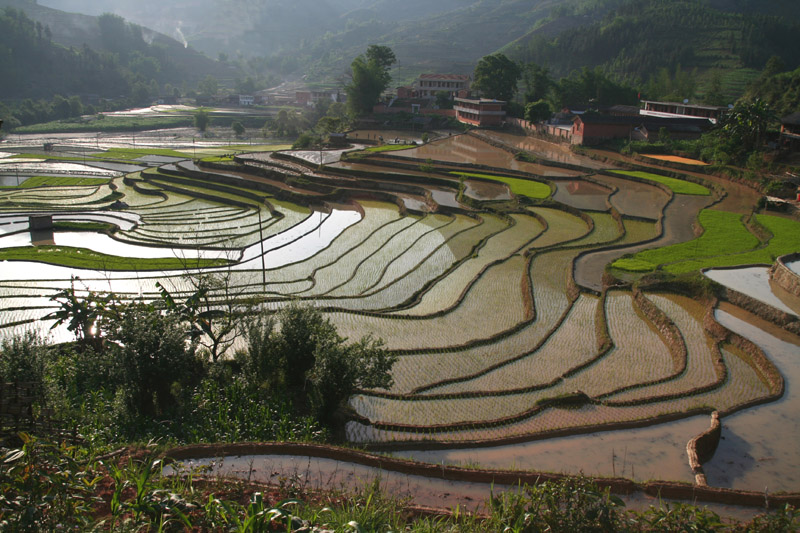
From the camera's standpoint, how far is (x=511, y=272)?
17.5 meters

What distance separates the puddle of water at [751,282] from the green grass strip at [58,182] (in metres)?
34.7

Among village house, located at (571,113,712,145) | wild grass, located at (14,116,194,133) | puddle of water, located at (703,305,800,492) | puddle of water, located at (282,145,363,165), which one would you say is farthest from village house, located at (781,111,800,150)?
wild grass, located at (14,116,194,133)

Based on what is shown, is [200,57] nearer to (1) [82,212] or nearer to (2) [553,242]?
(1) [82,212]

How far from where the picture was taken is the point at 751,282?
14789 mm

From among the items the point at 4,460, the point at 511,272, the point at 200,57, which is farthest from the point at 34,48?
the point at 4,460

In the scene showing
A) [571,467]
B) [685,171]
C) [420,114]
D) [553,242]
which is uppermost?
[420,114]

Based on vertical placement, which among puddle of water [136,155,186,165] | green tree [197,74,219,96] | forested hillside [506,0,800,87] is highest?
forested hillside [506,0,800,87]

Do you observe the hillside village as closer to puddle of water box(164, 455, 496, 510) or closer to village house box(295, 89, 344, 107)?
puddle of water box(164, 455, 496, 510)

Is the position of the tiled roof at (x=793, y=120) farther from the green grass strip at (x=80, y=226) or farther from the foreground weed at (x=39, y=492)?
the green grass strip at (x=80, y=226)

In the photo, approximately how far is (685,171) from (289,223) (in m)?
21.8

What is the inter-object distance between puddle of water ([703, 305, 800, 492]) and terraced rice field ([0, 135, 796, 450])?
1.31 ft

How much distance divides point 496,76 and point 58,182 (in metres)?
37.9

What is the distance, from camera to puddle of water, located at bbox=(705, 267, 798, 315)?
44.5ft

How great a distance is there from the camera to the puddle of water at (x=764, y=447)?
791 centimetres
